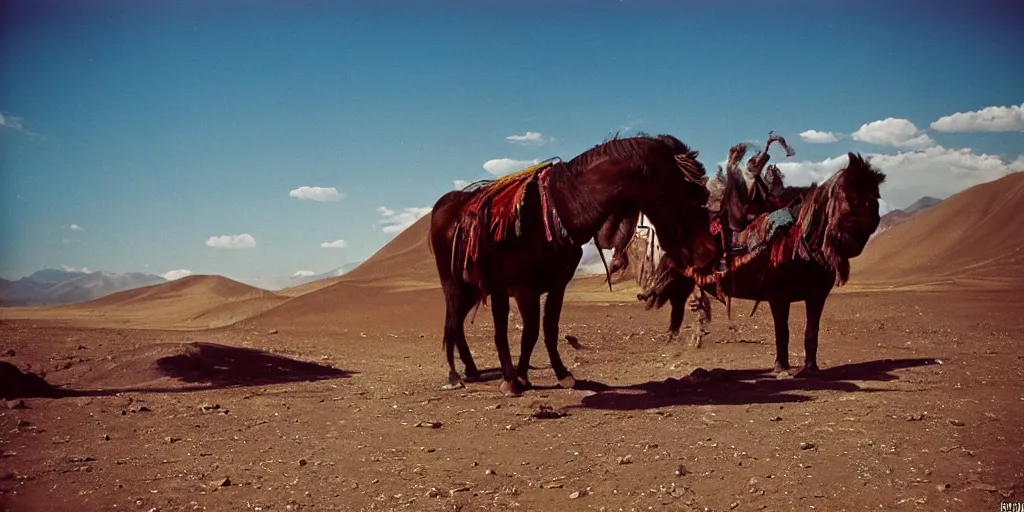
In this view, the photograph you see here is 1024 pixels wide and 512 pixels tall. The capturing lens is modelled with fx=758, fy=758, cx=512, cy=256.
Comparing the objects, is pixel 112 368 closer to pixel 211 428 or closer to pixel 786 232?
pixel 211 428

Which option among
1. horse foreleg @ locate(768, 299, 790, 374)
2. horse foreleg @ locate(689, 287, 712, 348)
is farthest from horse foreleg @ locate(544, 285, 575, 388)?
horse foreleg @ locate(689, 287, 712, 348)

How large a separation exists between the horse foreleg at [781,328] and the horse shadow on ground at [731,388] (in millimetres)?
156

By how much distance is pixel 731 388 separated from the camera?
24.7 feet

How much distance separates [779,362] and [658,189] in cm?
307

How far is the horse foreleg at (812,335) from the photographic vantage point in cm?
802

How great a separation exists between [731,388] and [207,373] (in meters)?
6.37

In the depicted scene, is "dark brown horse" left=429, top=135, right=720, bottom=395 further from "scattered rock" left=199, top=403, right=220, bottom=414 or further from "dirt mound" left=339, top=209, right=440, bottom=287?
"dirt mound" left=339, top=209, right=440, bottom=287

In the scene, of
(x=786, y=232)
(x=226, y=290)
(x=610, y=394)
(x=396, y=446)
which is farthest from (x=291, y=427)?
(x=226, y=290)

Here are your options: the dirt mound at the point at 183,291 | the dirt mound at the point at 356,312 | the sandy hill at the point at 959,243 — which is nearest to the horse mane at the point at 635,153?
the dirt mound at the point at 356,312

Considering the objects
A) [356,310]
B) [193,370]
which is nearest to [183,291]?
[356,310]

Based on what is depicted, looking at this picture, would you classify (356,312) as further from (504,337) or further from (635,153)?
(635,153)

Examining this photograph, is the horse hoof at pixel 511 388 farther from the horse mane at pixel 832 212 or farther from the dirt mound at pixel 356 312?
the dirt mound at pixel 356 312

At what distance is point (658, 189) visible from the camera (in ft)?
21.5

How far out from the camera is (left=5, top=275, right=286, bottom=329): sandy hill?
30.0 metres
